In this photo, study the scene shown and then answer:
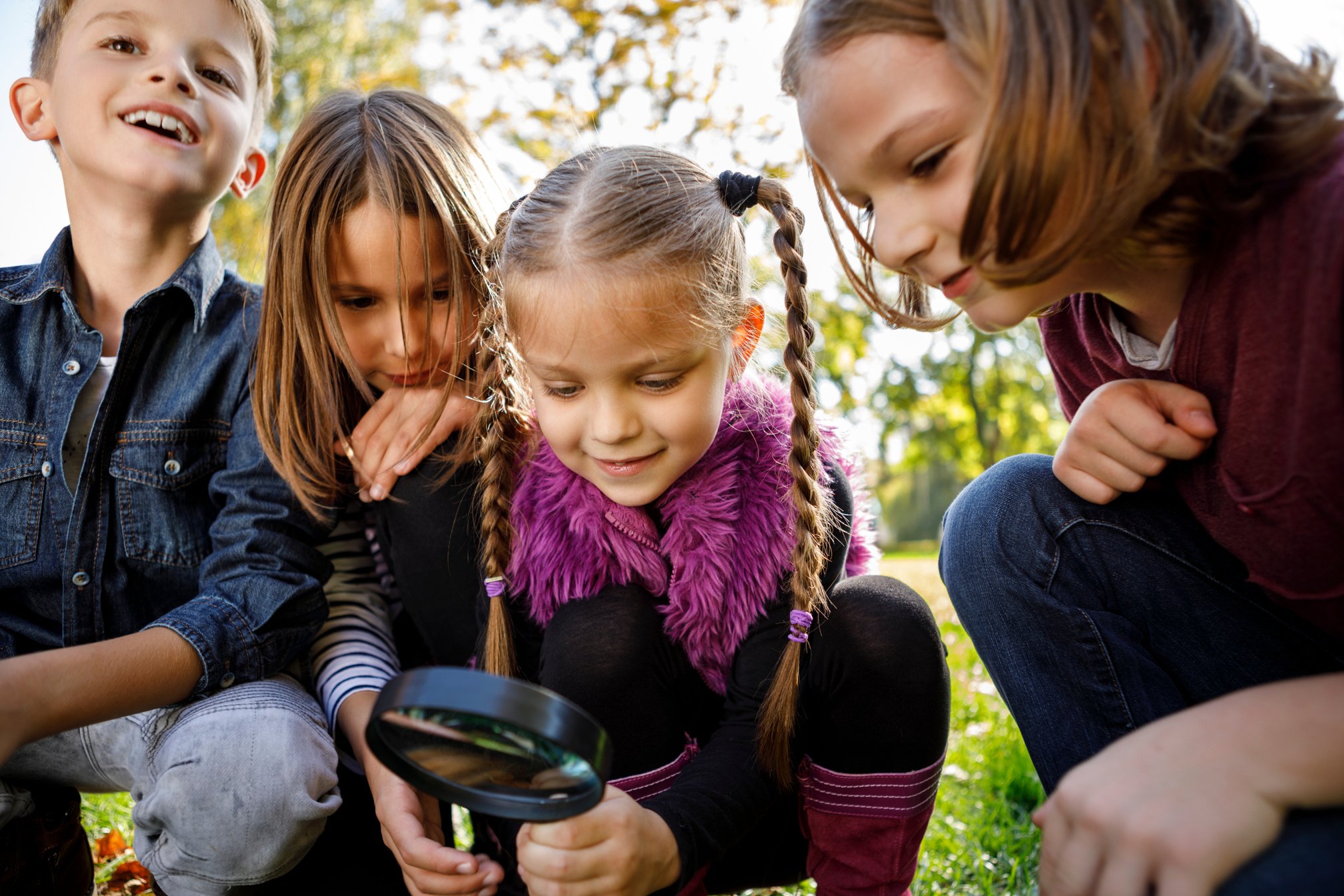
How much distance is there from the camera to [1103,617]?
1406mm

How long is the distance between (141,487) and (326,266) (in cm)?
56

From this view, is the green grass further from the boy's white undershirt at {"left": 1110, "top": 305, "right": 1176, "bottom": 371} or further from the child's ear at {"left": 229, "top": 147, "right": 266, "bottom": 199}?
the child's ear at {"left": 229, "top": 147, "right": 266, "bottom": 199}

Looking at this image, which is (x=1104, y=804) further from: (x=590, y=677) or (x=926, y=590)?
(x=926, y=590)

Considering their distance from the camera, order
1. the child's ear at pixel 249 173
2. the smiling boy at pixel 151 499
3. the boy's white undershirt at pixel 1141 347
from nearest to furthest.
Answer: the boy's white undershirt at pixel 1141 347 < the smiling boy at pixel 151 499 < the child's ear at pixel 249 173

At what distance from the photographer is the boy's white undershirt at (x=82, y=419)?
1.88m

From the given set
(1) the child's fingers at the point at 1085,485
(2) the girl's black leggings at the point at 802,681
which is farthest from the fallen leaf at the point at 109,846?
(1) the child's fingers at the point at 1085,485

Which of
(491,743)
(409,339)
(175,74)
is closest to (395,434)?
(409,339)

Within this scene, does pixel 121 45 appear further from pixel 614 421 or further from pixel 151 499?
pixel 614 421

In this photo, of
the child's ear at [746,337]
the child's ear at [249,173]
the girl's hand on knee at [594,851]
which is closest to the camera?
the girl's hand on knee at [594,851]

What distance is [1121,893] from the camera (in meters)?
0.94

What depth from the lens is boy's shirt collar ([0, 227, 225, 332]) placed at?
77.5 inches

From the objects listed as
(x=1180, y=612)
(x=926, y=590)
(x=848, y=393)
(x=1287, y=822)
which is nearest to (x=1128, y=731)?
(x=1180, y=612)

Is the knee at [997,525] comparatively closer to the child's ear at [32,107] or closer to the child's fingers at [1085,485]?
the child's fingers at [1085,485]

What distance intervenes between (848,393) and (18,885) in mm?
8863
